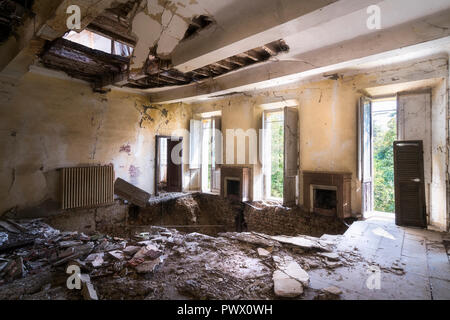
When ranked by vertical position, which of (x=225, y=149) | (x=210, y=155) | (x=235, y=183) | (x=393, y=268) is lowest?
(x=393, y=268)

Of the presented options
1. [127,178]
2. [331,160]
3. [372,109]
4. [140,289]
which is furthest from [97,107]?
[372,109]

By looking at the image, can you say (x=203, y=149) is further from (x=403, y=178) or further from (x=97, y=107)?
(x=403, y=178)

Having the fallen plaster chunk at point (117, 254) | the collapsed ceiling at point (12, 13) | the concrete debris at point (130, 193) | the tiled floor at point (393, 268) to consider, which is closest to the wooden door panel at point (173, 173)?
the concrete debris at point (130, 193)

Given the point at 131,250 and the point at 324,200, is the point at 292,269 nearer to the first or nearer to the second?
the point at 131,250

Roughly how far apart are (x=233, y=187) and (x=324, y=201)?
2.22 metres

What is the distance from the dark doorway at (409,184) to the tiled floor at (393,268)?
0.74 feet

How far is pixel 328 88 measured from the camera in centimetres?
422

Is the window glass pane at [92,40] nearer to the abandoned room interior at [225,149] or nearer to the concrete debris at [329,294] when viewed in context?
the abandoned room interior at [225,149]

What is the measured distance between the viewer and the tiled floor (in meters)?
1.78

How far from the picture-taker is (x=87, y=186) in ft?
14.8

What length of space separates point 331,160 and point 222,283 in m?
3.32

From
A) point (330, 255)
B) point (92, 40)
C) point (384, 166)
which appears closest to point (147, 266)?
point (330, 255)

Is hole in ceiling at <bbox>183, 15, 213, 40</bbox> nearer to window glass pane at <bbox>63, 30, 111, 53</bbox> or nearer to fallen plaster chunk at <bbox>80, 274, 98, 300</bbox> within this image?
fallen plaster chunk at <bbox>80, 274, 98, 300</bbox>
